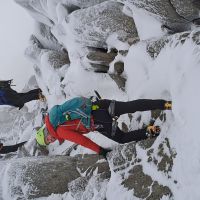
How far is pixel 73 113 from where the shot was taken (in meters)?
8.85

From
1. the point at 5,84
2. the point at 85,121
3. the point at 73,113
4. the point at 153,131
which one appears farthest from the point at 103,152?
the point at 5,84

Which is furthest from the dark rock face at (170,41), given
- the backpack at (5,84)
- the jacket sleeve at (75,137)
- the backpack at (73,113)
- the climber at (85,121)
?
the backpack at (5,84)

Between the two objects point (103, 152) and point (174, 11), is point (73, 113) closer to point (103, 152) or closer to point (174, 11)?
point (103, 152)

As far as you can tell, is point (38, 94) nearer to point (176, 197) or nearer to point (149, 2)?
point (149, 2)

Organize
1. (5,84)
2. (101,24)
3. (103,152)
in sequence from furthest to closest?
(5,84) → (101,24) → (103,152)

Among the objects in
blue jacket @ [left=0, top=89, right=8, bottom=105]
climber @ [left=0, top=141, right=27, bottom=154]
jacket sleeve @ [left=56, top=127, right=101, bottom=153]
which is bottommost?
climber @ [left=0, top=141, right=27, bottom=154]

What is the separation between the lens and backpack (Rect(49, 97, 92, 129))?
8.78 m

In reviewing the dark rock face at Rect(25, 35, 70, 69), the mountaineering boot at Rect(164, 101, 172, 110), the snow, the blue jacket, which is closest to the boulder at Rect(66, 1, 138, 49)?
the snow

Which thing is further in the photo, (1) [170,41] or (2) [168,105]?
(1) [170,41]

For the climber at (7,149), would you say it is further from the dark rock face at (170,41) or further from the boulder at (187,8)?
the boulder at (187,8)

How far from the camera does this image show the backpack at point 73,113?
28.8 feet

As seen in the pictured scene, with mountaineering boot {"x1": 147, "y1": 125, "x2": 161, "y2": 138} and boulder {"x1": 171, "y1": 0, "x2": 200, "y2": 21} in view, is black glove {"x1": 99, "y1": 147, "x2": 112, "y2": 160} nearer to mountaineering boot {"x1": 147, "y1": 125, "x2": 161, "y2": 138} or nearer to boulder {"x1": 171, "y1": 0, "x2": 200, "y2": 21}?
mountaineering boot {"x1": 147, "y1": 125, "x2": 161, "y2": 138}

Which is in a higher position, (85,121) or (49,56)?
(49,56)

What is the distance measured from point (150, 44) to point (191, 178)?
13.5 feet
